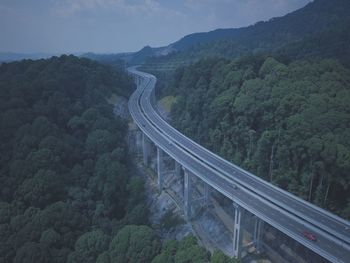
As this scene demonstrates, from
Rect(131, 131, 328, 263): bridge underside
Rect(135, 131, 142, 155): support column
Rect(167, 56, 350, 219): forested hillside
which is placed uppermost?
Rect(167, 56, 350, 219): forested hillside

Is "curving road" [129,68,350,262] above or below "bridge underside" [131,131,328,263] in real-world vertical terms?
above

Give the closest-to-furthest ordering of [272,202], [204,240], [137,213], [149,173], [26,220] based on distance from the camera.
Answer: [272,202] → [26,220] → [204,240] → [137,213] → [149,173]

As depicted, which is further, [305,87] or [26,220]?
[305,87]

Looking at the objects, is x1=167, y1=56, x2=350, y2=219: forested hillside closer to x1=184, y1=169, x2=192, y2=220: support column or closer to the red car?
the red car

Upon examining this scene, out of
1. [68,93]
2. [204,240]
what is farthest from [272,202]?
[68,93]

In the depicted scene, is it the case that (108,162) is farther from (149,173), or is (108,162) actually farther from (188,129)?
(188,129)

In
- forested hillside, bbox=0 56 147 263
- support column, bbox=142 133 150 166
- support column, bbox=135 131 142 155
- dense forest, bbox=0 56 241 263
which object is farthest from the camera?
support column, bbox=135 131 142 155

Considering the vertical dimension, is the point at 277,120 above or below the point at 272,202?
above

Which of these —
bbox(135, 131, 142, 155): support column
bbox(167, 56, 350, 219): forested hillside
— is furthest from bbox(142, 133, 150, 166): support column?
bbox(167, 56, 350, 219): forested hillside
